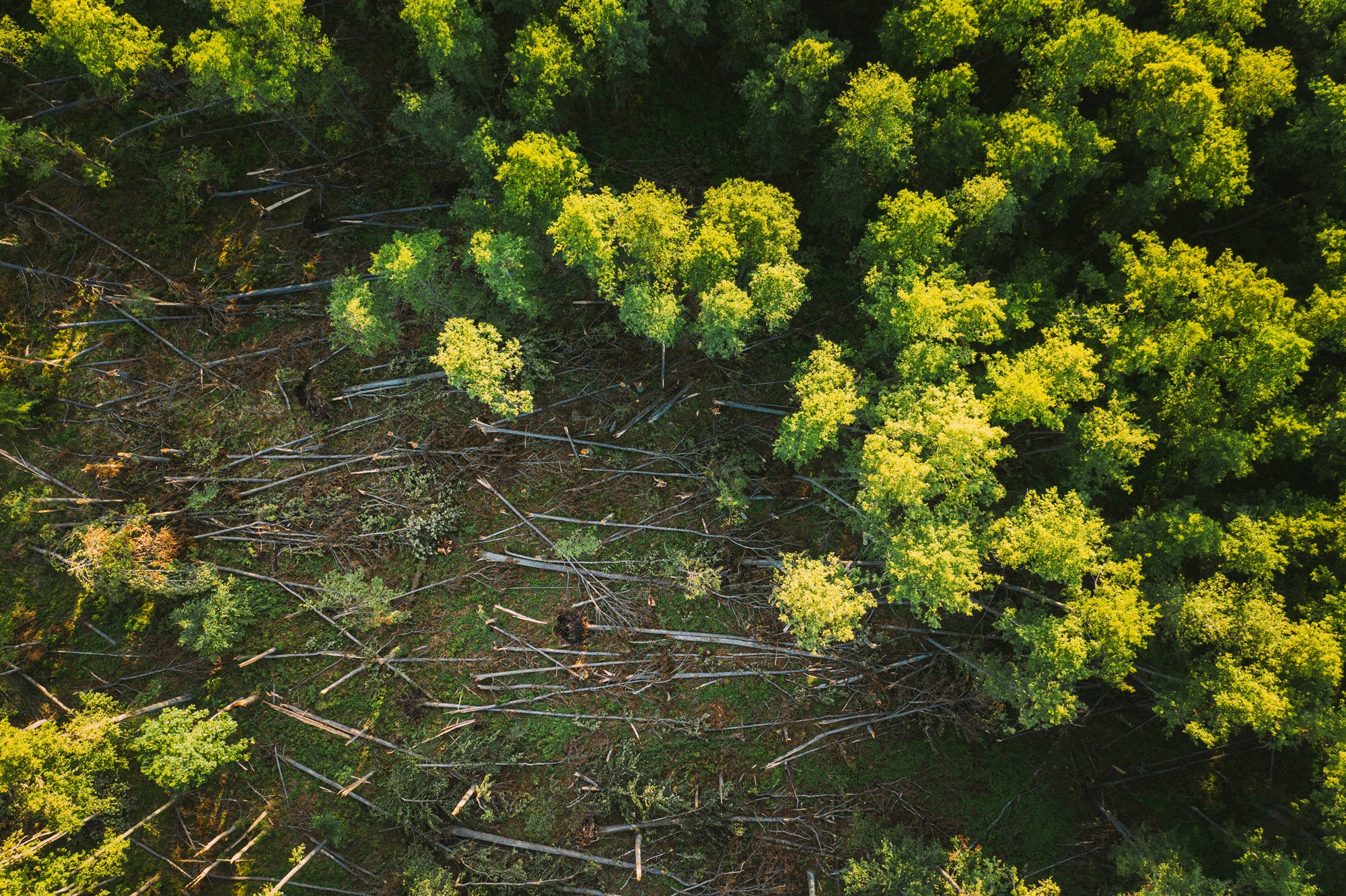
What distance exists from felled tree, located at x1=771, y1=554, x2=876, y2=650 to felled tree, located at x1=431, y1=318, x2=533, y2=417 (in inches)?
250

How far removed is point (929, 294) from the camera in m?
12.8

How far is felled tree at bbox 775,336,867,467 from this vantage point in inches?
505

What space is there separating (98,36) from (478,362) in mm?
9966

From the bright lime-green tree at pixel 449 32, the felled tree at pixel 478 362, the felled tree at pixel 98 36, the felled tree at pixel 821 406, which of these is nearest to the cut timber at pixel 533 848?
the felled tree at pixel 478 362

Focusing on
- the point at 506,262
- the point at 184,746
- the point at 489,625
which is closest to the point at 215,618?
the point at 184,746

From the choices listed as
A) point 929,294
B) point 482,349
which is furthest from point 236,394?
point 929,294

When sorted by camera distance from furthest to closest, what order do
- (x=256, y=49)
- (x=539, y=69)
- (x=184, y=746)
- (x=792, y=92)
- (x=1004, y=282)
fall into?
1. (x=1004, y=282)
2. (x=184, y=746)
3. (x=792, y=92)
4. (x=256, y=49)
5. (x=539, y=69)

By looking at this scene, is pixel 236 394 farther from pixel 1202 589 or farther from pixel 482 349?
pixel 1202 589

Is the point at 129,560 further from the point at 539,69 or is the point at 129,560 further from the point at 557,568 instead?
the point at 539,69

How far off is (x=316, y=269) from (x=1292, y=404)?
21.5 meters

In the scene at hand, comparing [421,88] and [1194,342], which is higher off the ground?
[421,88]

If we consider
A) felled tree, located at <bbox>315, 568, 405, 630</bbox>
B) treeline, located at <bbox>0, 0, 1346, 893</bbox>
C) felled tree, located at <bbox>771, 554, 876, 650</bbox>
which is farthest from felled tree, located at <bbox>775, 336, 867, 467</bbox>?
felled tree, located at <bbox>315, 568, 405, 630</bbox>

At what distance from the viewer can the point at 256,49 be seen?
13.2m

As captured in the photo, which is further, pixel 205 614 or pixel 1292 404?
pixel 205 614
